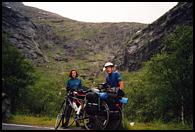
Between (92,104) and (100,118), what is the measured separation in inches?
20.3

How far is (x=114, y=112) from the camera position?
40.2ft

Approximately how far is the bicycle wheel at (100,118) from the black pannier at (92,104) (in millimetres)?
133

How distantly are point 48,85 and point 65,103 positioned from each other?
5709 centimetres

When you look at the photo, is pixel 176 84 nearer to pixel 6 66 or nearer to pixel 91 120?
pixel 6 66

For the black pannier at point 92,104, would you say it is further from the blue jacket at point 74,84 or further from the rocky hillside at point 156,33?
the rocky hillside at point 156,33

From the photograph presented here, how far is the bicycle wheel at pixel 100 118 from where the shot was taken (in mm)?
12172

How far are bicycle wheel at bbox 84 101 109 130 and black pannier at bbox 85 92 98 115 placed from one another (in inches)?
5.2

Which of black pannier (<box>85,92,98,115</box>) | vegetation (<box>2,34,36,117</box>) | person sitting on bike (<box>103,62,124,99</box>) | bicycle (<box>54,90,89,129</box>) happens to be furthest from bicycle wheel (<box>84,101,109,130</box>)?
vegetation (<box>2,34,36,117</box>)

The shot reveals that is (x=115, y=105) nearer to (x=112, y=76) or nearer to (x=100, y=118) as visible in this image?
(x=100, y=118)

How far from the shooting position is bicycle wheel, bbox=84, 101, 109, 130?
12172 mm

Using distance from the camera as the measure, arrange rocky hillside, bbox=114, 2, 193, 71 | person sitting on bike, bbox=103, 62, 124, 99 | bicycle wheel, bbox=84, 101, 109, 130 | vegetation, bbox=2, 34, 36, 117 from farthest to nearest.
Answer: rocky hillside, bbox=114, 2, 193, 71, vegetation, bbox=2, 34, 36, 117, person sitting on bike, bbox=103, 62, 124, 99, bicycle wheel, bbox=84, 101, 109, 130

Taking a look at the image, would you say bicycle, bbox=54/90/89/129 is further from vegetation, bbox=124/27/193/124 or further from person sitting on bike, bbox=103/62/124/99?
vegetation, bbox=124/27/193/124

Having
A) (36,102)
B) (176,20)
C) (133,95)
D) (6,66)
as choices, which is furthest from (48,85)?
(176,20)

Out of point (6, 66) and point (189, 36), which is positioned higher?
point (189, 36)
